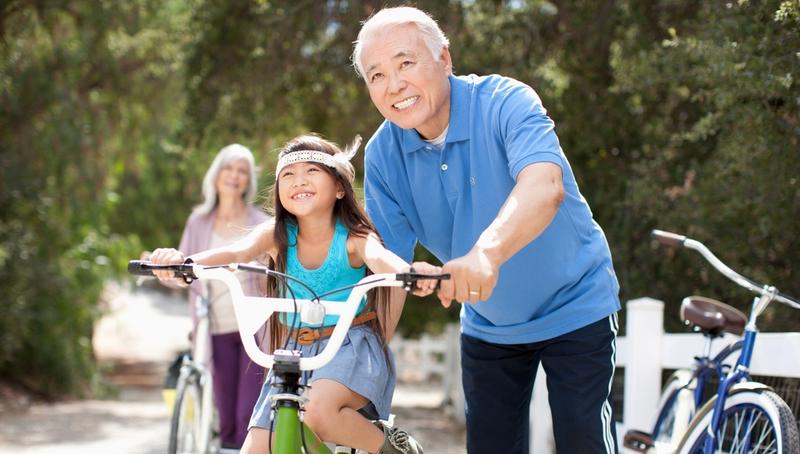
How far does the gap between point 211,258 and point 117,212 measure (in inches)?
763

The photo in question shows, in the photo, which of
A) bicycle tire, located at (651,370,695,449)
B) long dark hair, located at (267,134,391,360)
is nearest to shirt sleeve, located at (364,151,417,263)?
long dark hair, located at (267,134,391,360)

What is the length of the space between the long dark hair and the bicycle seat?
2015 millimetres

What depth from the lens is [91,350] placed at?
52.5 ft

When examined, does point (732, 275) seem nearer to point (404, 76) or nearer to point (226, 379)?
point (404, 76)

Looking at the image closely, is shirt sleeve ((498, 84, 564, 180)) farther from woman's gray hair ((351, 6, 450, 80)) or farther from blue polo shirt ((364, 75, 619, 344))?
woman's gray hair ((351, 6, 450, 80))

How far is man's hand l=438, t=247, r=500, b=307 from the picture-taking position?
8.45 feet

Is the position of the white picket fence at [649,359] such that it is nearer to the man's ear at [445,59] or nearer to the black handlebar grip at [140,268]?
the man's ear at [445,59]

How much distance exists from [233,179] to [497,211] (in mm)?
3954

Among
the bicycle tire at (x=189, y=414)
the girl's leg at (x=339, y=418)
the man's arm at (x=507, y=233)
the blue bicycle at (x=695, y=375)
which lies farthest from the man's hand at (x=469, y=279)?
the bicycle tire at (x=189, y=414)

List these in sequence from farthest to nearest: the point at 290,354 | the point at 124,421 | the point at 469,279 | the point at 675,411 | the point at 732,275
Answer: the point at 124,421, the point at 675,411, the point at 732,275, the point at 290,354, the point at 469,279

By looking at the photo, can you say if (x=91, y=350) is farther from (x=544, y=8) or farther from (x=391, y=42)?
(x=391, y=42)

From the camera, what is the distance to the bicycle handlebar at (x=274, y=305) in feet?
8.96

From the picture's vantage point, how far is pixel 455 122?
11.0 ft

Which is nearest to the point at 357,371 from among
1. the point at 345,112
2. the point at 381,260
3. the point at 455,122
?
the point at 381,260
